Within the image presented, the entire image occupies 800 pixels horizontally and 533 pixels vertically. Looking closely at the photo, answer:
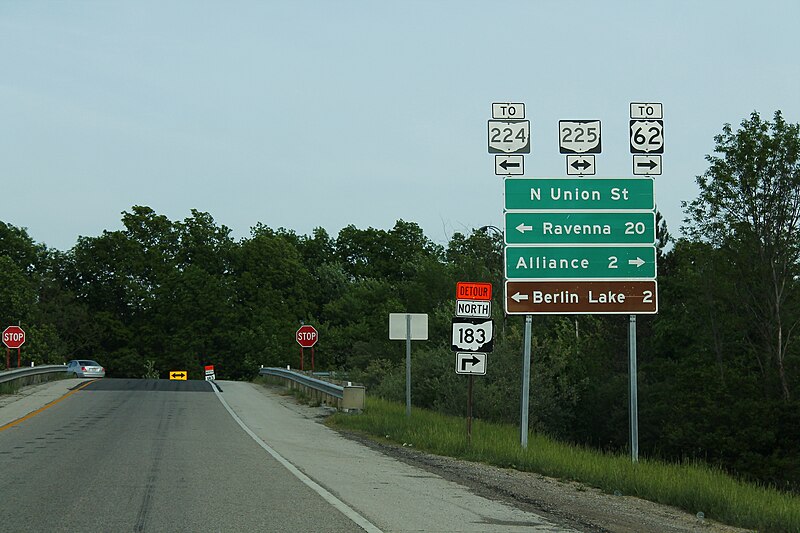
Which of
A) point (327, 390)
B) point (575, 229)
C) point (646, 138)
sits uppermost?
point (646, 138)

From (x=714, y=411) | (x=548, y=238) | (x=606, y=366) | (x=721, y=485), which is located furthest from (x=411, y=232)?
(x=721, y=485)

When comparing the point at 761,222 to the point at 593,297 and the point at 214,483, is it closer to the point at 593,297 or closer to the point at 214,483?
the point at 593,297

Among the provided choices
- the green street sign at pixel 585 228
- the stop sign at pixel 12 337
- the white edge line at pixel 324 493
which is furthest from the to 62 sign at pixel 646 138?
the stop sign at pixel 12 337

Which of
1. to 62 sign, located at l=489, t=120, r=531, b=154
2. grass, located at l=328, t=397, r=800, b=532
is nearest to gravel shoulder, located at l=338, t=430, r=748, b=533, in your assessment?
grass, located at l=328, t=397, r=800, b=532

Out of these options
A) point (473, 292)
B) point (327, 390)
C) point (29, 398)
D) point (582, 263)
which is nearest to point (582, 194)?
point (582, 263)

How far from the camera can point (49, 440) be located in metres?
18.0

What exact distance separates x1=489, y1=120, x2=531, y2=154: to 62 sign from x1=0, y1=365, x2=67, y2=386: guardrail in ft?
63.5

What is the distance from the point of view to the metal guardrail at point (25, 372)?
105 feet

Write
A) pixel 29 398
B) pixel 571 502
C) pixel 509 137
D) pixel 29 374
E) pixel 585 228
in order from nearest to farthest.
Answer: pixel 571 502
pixel 585 228
pixel 509 137
pixel 29 398
pixel 29 374

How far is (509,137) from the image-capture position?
20.3 meters

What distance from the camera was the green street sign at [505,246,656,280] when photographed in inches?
772

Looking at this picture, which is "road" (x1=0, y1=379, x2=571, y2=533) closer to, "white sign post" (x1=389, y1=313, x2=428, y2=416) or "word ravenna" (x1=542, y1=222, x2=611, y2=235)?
"white sign post" (x1=389, y1=313, x2=428, y2=416)

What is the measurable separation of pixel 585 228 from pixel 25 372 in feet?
77.6

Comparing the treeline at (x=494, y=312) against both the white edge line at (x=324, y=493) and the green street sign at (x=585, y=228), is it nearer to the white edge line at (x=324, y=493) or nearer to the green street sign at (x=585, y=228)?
the green street sign at (x=585, y=228)
